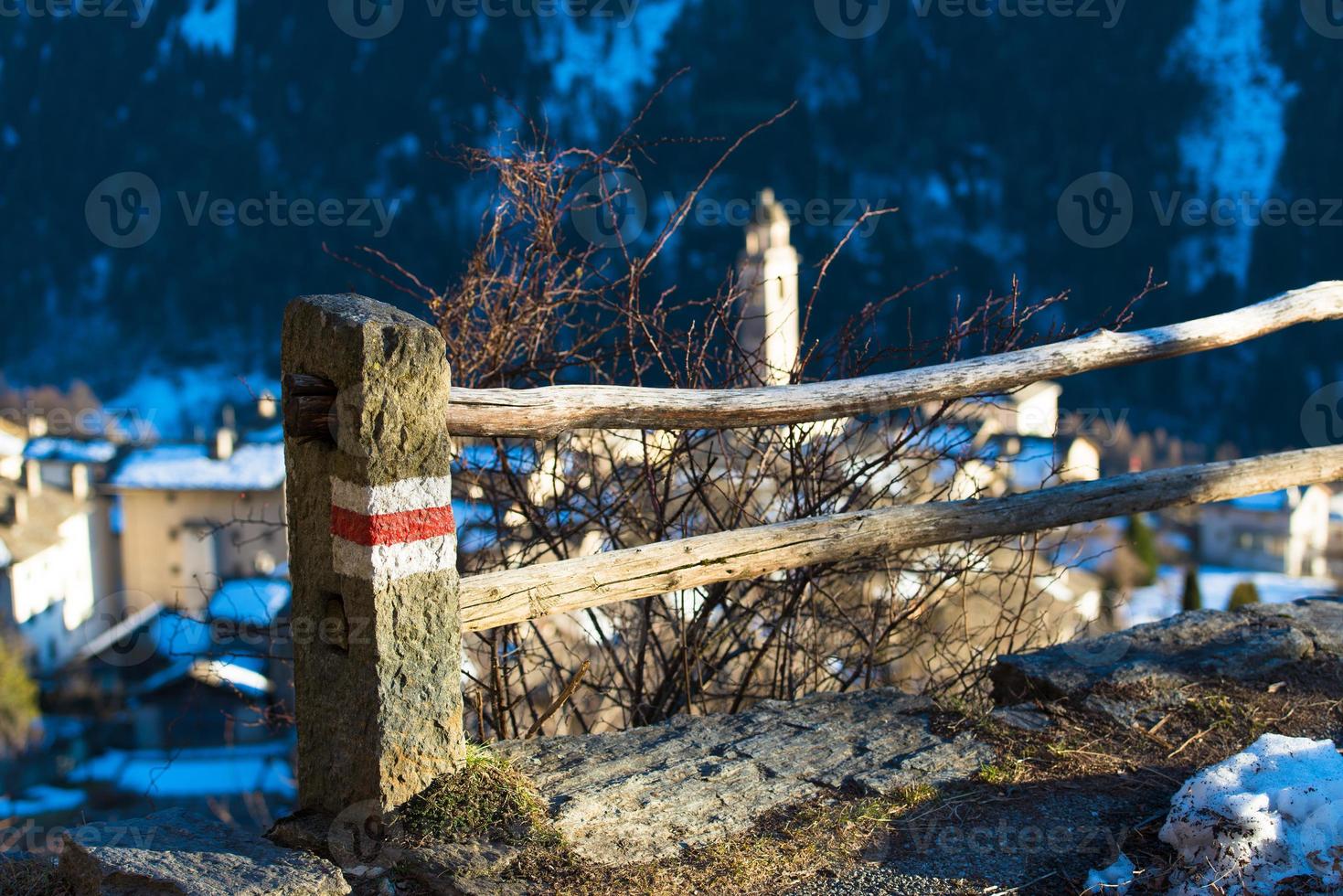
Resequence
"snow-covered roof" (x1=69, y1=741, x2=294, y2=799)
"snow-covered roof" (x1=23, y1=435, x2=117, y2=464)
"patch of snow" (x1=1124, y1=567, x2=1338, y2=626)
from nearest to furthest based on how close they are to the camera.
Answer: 1. "snow-covered roof" (x1=69, y1=741, x2=294, y2=799)
2. "patch of snow" (x1=1124, y1=567, x2=1338, y2=626)
3. "snow-covered roof" (x1=23, y1=435, x2=117, y2=464)

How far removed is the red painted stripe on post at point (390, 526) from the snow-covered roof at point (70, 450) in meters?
34.9

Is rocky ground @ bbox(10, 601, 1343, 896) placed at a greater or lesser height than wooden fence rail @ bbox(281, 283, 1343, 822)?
lesser

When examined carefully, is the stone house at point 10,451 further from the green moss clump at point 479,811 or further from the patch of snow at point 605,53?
the patch of snow at point 605,53

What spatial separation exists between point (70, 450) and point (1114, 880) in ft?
123

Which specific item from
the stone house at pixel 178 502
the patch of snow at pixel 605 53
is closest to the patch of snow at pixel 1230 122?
the patch of snow at pixel 605 53

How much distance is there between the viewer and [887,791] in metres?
2.88

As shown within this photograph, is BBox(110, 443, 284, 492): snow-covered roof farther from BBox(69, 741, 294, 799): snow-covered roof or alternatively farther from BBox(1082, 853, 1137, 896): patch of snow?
BBox(1082, 853, 1137, 896): patch of snow

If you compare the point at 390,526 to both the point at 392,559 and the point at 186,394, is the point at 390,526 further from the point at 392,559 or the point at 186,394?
the point at 186,394

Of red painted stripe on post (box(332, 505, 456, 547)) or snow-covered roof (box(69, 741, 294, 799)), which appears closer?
red painted stripe on post (box(332, 505, 456, 547))

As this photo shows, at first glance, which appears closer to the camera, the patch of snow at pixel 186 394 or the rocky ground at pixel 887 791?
the rocky ground at pixel 887 791

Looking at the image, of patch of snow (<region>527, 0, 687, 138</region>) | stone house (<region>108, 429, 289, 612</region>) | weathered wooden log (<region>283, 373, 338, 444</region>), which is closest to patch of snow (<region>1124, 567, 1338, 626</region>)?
stone house (<region>108, 429, 289, 612</region>)

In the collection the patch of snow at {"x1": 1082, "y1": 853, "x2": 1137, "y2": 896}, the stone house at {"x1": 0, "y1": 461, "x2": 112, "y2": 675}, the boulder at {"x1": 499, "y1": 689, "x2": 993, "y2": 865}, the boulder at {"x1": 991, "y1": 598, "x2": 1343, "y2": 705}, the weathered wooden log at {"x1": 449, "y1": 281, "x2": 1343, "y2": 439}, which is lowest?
the stone house at {"x1": 0, "y1": 461, "x2": 112, "y2": 675}

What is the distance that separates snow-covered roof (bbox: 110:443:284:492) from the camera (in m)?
30.9

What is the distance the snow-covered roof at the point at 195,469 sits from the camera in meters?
30.9
